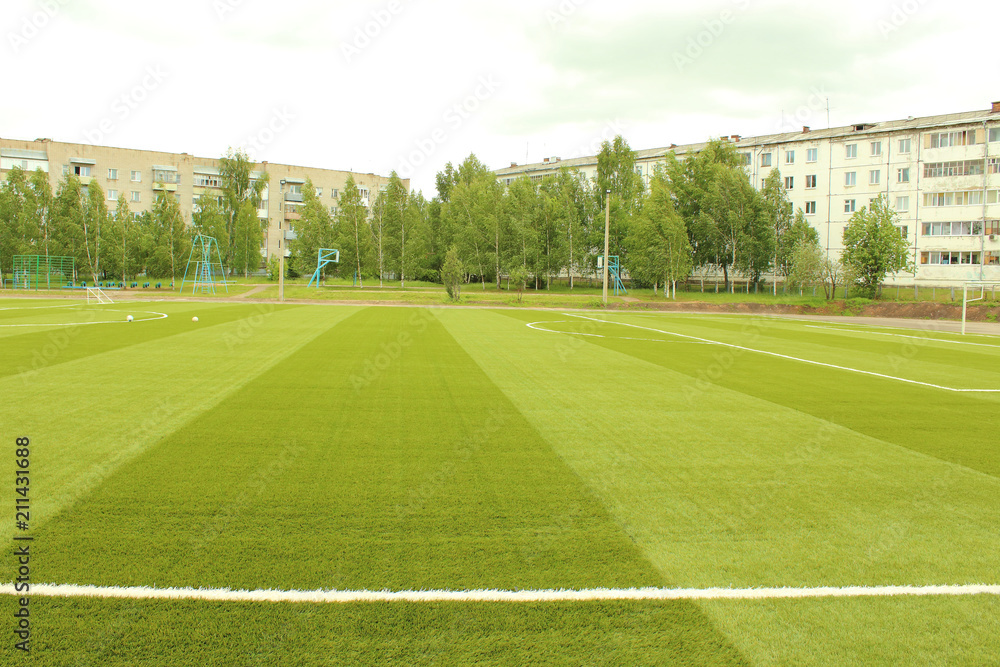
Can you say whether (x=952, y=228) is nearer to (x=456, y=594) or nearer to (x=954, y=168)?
(x=954, y=168)

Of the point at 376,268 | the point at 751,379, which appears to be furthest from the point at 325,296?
the point at 751,379

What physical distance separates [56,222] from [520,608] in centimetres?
6866

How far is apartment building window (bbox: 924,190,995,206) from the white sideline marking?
65.7m

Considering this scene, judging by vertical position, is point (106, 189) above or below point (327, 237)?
above

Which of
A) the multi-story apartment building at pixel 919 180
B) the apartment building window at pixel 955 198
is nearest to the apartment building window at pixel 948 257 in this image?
the multi-story apartment building at pixel 919 180

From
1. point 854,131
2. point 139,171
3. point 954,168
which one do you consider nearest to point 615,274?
point 854,131

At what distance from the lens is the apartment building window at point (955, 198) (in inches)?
2167

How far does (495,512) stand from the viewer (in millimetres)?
5145

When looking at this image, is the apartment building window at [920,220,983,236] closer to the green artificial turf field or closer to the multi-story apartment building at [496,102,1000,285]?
the multi-story apartment building at [496,102,1000,285]

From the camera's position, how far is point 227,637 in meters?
3.33

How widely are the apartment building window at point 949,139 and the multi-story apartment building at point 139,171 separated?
214 ft

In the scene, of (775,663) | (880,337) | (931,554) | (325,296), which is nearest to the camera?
(775,663)

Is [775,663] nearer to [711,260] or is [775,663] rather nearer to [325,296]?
[325,296]

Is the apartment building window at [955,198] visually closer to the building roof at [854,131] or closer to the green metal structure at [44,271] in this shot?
the building roof at [854,131]
